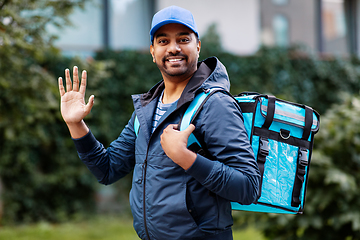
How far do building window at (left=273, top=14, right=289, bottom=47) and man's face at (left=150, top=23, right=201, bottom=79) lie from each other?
711cm

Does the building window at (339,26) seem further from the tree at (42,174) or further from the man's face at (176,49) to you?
the man's face at (176,49)

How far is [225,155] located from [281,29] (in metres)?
7.69

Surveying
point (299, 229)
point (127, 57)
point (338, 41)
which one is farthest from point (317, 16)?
point (299, 229)

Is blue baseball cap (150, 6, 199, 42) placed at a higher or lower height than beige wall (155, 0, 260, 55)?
lower

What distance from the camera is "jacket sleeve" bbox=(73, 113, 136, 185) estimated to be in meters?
1.94

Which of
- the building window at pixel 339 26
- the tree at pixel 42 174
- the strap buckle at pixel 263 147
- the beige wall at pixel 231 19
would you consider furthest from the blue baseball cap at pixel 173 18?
the building window at pixel 339 26

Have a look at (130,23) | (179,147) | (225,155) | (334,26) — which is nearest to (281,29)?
(334,26)

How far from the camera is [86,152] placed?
1935 mm

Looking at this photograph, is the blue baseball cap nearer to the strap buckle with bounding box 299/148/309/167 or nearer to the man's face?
the man's face

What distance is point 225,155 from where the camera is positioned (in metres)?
1.58

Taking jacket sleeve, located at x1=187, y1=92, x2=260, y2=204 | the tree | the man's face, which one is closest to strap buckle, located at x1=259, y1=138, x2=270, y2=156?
jacket sleeve, located at x1=187, y1=92, x2=260, y2=204

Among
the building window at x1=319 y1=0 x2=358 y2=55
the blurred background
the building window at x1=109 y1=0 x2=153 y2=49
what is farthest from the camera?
the building window at x1=319 y1=0 x2=358 y2=55

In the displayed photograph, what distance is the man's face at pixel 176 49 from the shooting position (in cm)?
179

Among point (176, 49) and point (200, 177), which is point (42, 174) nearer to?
point (176, 49)
